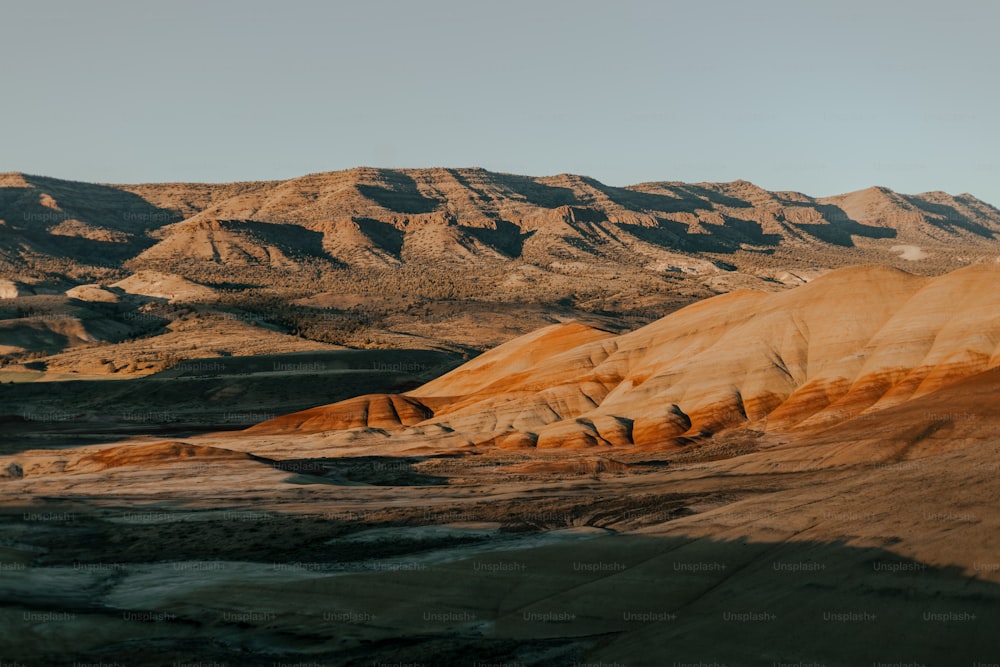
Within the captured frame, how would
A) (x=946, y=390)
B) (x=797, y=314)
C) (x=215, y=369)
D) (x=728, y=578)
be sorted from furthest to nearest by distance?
(x=215, y=369) < (x=797, y=314) < (x=946, y=390) < (x=728, y=578)

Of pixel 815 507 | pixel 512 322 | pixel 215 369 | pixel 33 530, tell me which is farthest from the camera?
pixel 512 322

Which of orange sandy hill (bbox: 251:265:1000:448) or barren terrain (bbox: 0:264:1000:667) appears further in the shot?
orange sandy hill (bbox: 251:265:1000:448)

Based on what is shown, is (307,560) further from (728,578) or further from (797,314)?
(797,314)

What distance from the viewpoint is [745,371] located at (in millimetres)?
67500

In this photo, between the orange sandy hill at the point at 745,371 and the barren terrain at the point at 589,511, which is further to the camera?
the orange sandy hill at the point at 745,371

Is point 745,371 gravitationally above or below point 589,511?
above

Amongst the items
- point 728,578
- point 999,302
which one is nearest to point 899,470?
point 728,578

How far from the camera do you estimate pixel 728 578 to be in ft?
89.2

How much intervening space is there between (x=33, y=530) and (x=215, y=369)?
79.4m

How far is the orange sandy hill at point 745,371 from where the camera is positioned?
6072 centimetres

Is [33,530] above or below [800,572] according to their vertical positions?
below

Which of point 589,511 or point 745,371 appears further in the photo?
point 745,371

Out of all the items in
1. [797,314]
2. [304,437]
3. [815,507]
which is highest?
[797,314]

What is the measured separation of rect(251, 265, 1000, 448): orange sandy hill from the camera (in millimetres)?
60719
